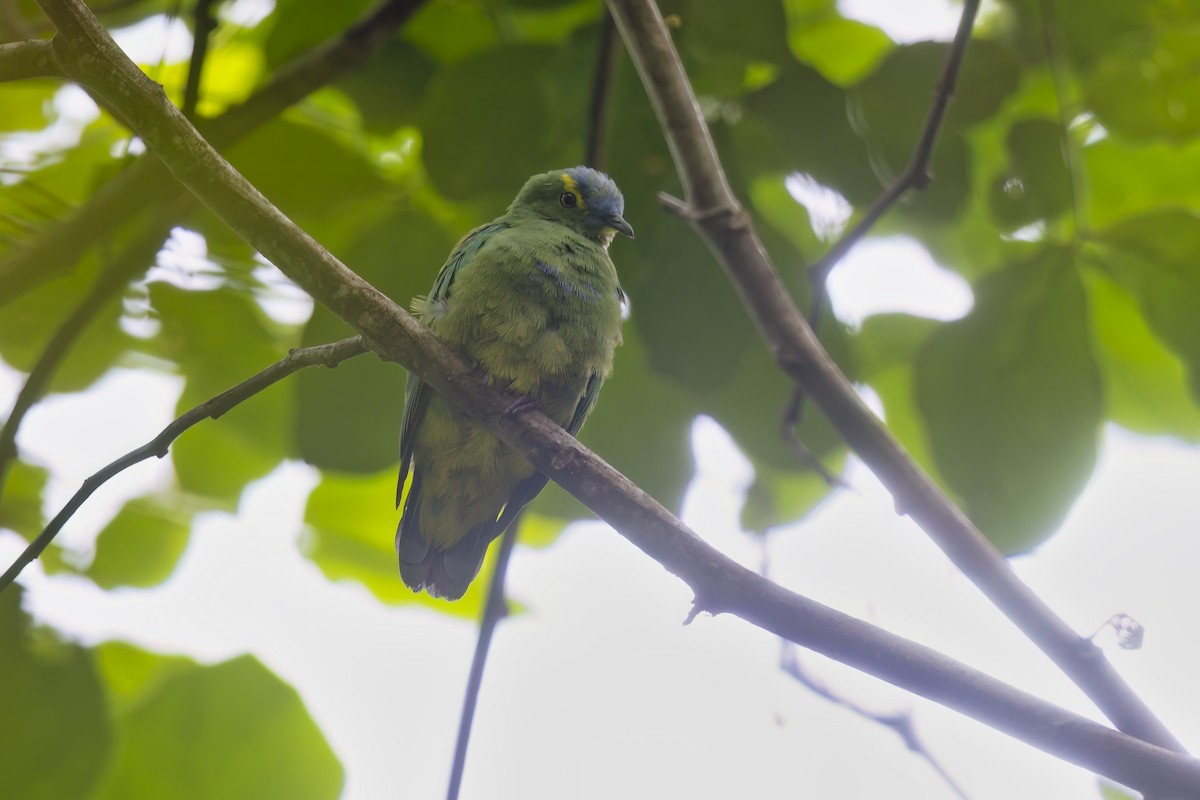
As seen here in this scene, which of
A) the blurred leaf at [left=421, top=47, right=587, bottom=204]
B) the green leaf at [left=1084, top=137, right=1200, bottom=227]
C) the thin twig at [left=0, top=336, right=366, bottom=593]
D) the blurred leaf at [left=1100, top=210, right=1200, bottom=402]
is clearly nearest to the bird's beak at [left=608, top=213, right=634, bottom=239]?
the blurred leaf at [left=421, top=47, right=587, bottom=204]

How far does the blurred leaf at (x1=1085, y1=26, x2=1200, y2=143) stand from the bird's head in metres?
1.40

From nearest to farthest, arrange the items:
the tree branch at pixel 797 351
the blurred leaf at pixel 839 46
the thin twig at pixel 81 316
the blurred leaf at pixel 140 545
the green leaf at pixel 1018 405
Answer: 1. the tree branch at pixel 797 351
2. the thin twig at pixel 81 316
3. the green leaf at pixel 1018 405
4. the blurred leaf at pixel 140 545
5. the blurred leaf at pixel 839 46

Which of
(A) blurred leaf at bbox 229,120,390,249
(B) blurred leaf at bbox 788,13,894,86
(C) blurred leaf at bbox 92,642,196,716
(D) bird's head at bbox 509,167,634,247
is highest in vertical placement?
(B) blurred leaf at bbox 788,13,894,86

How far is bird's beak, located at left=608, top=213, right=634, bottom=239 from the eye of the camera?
3.15m

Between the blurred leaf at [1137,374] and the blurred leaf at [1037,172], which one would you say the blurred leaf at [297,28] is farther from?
the blurred leaf at [1137,374]

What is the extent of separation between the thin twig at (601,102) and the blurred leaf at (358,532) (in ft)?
4.02

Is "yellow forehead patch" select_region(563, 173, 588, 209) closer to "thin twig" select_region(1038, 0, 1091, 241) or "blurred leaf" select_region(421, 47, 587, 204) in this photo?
"blurred leaf" select_region(421, 47, 587, 204)

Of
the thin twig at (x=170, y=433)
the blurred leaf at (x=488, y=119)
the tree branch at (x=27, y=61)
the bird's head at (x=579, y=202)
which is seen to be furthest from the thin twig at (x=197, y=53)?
the thin twig at (x=170, y=433)

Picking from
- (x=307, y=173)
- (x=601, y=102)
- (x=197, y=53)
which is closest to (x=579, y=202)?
(x=601, y=102)

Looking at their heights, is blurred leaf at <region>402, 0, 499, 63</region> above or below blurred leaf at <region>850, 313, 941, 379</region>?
above

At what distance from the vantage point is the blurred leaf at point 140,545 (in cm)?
335

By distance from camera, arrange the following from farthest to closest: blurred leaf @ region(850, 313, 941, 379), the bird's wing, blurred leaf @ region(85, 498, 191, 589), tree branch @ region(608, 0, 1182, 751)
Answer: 1. blurred leaf @ region(85, 498, 191, 589)
2. blurred leaf @ region(850, 313, 941, 379)
3. the bird's wing
4. tree branch @ region(608, 0, 1182, 751)

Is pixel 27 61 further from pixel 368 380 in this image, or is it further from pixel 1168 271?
→ pixel 1168 271

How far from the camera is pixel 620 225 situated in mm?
3307
